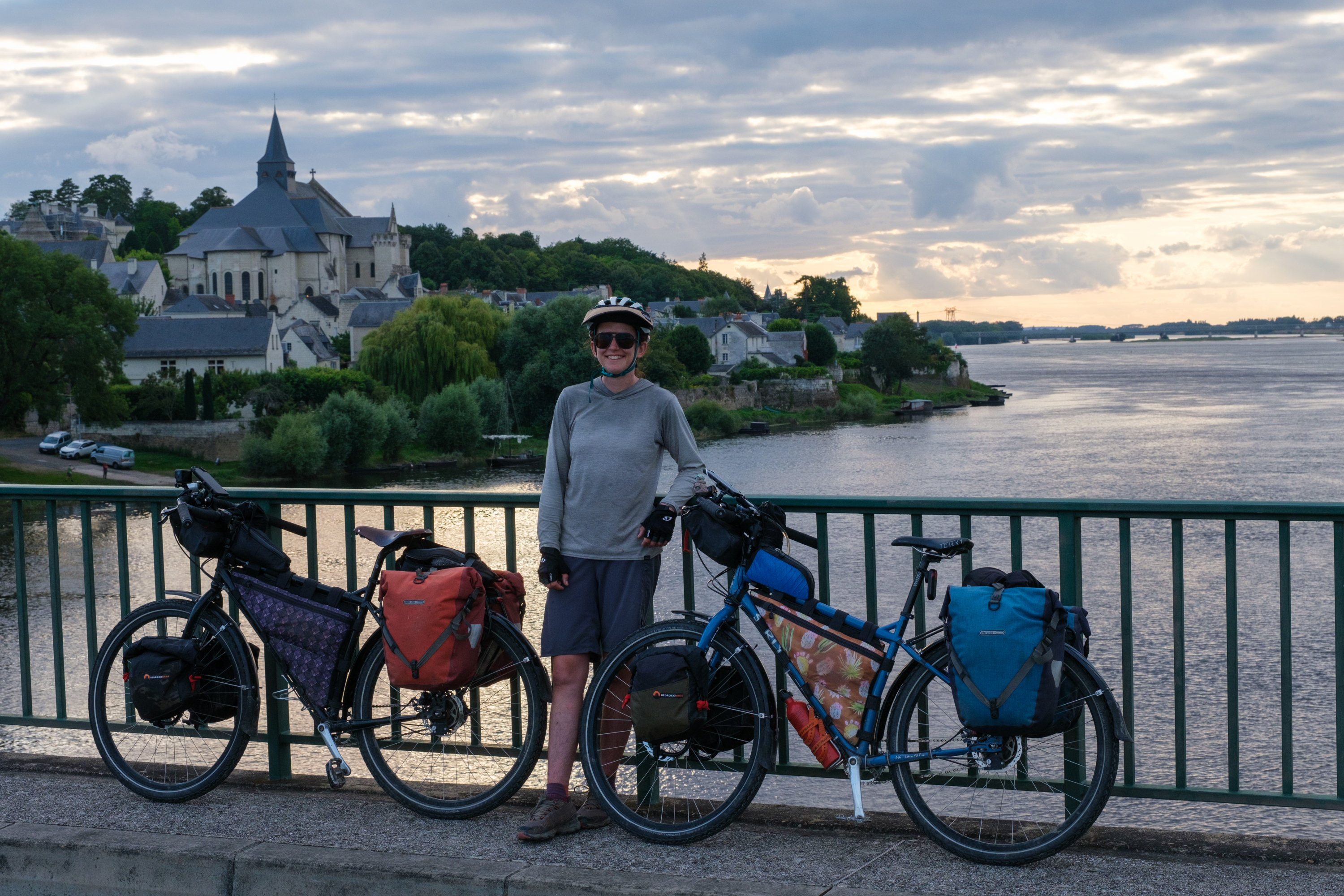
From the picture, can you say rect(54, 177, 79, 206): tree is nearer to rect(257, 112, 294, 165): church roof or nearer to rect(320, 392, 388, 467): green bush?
rect(257, 112, 294, 165): church roof

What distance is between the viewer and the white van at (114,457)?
178 feet

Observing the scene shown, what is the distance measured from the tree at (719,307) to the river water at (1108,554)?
217 ft

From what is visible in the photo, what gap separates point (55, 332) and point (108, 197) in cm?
12059

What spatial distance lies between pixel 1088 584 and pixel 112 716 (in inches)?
1079

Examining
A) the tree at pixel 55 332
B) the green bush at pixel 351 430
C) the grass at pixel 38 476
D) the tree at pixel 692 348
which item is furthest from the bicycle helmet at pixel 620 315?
the tree at pixel 692 348

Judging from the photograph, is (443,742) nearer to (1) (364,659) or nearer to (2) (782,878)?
(1) (364,659)

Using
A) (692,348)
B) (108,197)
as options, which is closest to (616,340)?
(692,348)

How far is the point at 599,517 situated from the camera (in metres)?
3.99

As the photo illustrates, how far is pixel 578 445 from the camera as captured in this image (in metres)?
4.01

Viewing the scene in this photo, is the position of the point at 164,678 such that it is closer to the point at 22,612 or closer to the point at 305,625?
Result: the point at 305,625

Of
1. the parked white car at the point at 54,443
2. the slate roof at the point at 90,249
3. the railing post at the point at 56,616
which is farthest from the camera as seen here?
the slate roof at the point at 90,249

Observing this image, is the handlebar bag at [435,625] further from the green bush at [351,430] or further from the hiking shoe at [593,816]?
the green bush at [351,430]

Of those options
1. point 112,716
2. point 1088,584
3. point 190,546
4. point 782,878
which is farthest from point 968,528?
point 1088,584

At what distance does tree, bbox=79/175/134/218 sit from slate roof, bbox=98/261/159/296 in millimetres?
54442
